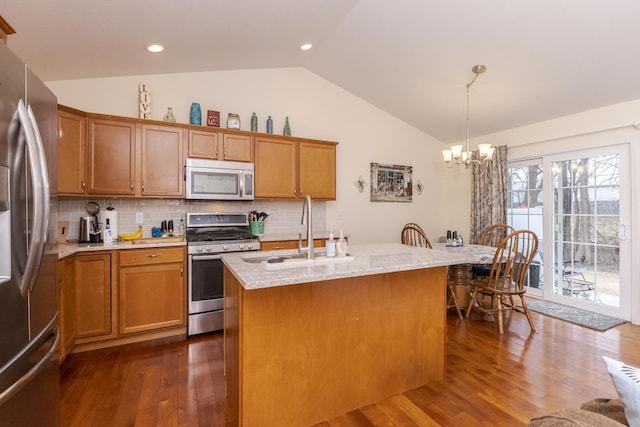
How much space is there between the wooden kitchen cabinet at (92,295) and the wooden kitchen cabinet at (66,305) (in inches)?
1.9

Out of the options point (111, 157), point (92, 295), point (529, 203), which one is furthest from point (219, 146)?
point (529, 203)

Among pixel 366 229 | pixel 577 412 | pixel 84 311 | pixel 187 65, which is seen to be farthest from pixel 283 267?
pixel 366 229

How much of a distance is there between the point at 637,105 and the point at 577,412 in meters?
4.06

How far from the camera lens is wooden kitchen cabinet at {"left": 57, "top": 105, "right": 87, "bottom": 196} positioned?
2619 mm

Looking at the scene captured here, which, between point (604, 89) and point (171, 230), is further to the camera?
point (171, 230)

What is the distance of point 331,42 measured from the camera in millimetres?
3527

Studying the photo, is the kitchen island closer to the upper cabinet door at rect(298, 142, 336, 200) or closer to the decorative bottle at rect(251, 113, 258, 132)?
the upper cabinet door at rect(298, 142, 336, 200)

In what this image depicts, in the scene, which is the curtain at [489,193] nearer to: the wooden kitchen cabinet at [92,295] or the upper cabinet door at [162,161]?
the upper cabinet door at [162,161]

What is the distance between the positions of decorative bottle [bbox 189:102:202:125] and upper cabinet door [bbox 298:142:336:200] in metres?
1.19

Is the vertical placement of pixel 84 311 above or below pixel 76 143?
below

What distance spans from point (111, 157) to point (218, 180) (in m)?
1.00

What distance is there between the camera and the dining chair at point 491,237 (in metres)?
3.65

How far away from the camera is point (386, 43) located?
10.9ft

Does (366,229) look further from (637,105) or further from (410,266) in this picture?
(637,105)
